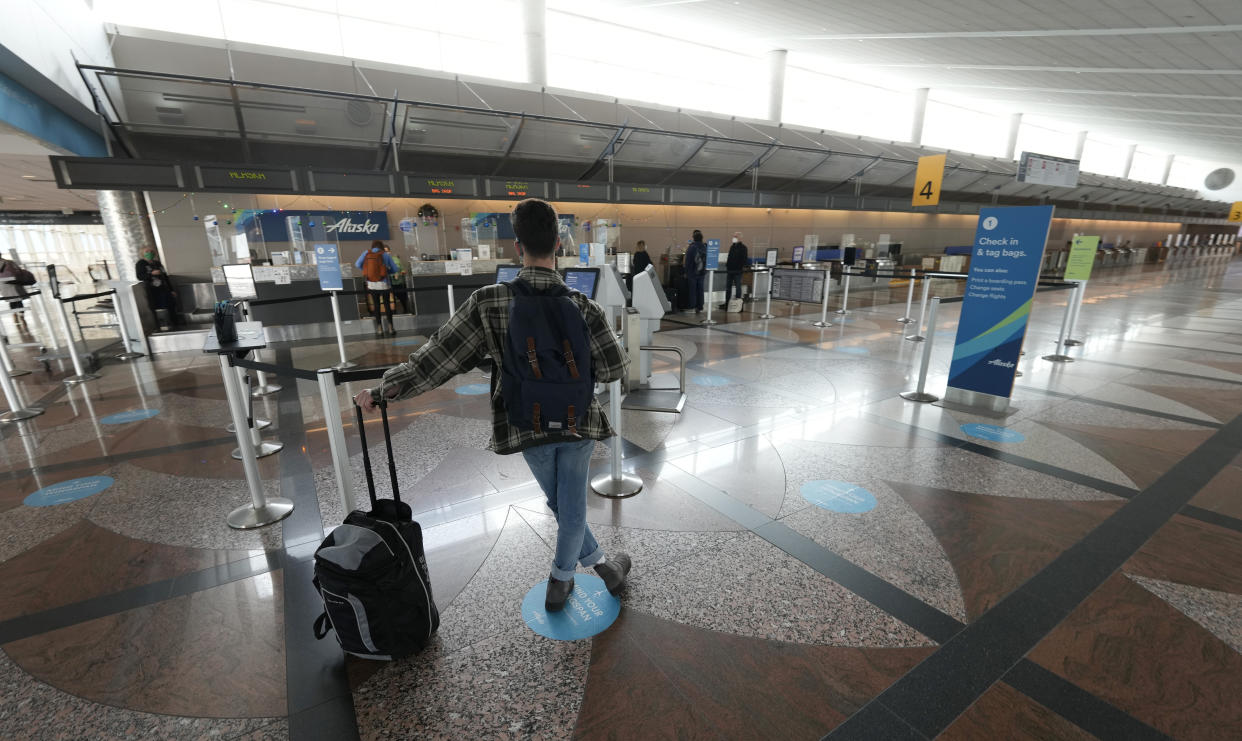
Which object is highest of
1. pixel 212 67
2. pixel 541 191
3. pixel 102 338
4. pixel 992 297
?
pixel 212 67

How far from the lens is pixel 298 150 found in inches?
388

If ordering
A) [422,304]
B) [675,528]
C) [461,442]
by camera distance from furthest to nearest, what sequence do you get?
[422,304], [461,442], [675,528]

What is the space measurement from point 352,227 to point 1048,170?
13934mm

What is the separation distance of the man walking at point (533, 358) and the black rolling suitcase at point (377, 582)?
12.3 inches

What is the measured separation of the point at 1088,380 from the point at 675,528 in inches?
257

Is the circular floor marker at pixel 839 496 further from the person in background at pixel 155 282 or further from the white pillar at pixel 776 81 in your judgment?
the white pillar at pixel 776 81

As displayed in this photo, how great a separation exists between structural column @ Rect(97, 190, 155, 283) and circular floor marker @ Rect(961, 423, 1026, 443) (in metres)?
12.4

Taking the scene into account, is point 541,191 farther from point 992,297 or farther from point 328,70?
point 992,297

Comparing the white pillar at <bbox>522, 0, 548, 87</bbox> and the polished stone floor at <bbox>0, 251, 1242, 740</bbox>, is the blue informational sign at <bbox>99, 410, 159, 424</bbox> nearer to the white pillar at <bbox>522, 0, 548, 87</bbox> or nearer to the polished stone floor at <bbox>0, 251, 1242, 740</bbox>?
the polished stone floor at <bbox>0, 251, 1242, 740</bbox>

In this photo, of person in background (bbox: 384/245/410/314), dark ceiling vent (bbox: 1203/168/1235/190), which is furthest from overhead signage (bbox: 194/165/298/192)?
dark ceiling vent (bbox: 1203/168/1235/190)

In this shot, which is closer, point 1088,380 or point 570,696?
point 570,696

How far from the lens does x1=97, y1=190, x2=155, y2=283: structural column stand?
8516mm

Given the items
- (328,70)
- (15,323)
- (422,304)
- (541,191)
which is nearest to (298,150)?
(328,70)

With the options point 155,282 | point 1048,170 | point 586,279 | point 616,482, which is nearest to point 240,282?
point 155,282
